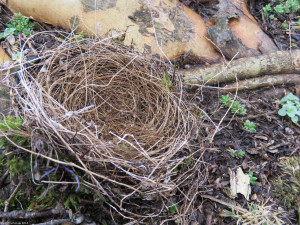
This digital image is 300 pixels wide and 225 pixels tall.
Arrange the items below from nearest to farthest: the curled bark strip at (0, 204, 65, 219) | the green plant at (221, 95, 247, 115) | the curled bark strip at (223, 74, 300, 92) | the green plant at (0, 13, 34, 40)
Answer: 1. the curled bark strip at (0, 204, 65, 219)
2. the green plant at (0, 13, 34, 40)
3. the green plant at (221, 95, 247, 115)
4. the curled bark strip at (223, 74, 300, 92)

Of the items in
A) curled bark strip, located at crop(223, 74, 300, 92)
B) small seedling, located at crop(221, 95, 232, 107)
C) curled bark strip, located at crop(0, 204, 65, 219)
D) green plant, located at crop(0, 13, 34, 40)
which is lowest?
curled bark strip, located at crop(223, 74, 300, 92)

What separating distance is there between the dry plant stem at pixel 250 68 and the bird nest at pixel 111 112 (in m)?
0.46

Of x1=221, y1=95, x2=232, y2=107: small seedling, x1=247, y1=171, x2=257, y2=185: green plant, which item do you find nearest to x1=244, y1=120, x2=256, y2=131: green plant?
x1=221, y1=95, x2=232, y2=107: small seedling

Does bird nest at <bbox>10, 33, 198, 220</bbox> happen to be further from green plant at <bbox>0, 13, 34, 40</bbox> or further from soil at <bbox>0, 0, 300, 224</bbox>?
green plant at <bbox>0, 13, 34, 40</bbox>

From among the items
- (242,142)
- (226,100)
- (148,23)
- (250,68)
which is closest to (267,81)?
(250,68)

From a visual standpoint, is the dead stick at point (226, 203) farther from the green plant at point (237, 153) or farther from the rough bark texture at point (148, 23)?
Result: the rough bark texture at point (148, 23)

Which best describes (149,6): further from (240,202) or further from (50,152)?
(240,202)

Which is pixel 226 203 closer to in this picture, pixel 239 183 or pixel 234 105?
pixel 239 183

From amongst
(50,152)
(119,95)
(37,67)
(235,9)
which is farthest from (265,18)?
(50,152)

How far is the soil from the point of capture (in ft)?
6.67

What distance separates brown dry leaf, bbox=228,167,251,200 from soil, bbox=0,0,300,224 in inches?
1.5

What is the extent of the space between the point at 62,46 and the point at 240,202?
179 centimetres

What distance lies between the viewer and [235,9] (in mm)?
2846

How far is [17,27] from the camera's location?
7.30 ft
